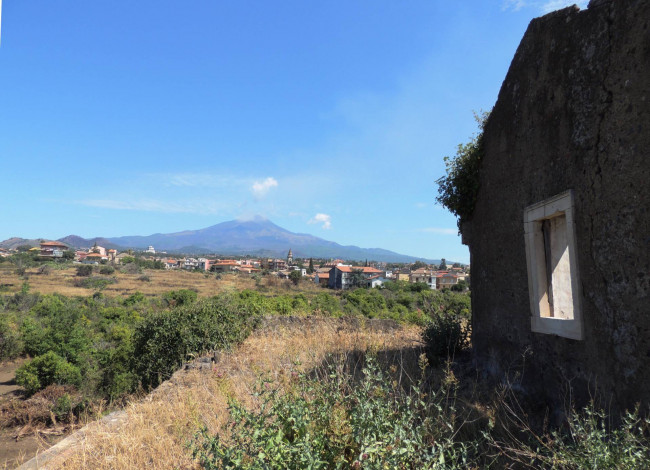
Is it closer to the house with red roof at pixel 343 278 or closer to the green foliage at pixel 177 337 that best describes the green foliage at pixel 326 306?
the green foliage at pixel 177 337

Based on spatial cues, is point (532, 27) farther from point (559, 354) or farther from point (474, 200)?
point (559, 354)

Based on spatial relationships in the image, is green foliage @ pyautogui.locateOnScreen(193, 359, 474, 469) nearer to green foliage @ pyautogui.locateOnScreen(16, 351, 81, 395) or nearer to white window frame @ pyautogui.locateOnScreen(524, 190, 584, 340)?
white window frame @ pyautogui.locateOnScreen(524, 190, 584, 340)

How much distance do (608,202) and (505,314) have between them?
244 centimetres

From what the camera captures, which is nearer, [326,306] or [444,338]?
[444,338]

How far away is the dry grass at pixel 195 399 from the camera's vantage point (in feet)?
12.6

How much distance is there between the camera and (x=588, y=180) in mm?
3824

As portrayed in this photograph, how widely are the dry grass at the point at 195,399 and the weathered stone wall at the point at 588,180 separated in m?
2.61

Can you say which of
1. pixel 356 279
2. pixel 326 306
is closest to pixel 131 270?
pixel 356 279

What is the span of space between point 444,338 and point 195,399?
14.5 feet

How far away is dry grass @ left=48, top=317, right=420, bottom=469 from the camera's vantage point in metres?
3.84

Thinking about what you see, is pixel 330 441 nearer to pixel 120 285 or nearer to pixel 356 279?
pixel 120 285

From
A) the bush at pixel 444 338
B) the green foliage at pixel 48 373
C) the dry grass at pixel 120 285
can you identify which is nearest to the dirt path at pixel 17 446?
the green foliage at pixel 48 373

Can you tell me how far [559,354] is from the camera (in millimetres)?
4281

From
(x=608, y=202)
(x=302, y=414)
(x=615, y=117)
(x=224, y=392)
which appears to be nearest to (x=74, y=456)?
(x=224, y=392)
